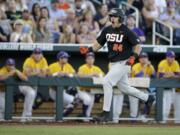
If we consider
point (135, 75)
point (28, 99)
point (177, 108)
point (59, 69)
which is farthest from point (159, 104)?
point (28, 99)

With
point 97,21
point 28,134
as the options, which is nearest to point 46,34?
point 97,21

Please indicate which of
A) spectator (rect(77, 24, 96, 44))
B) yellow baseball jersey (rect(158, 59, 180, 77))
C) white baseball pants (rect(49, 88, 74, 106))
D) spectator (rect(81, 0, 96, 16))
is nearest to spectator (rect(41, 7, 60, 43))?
spectator (rect(77, 24, 96, 44))

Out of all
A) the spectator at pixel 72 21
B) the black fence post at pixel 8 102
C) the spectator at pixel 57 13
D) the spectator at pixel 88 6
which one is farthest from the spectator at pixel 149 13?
the black fence post at pixel 8 102

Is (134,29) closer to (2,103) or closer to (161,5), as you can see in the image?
(161,5)

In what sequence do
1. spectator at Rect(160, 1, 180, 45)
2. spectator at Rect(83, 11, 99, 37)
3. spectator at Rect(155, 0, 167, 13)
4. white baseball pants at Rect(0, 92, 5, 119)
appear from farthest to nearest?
spectator at Rect(155, 0, 167, 13)
spectator at Rect(160, 1, 180, 45)
spectator at Rect(83, 11, 99, 37)
white baseball pants at Rect(0, 92, 5, 119)

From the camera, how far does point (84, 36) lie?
14.1m

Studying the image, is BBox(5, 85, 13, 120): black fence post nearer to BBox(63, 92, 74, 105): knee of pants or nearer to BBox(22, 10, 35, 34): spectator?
BBox(63, 92, 74, 105): knee of pants

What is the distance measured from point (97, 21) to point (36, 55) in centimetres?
Answer: 231

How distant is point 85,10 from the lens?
14.7m

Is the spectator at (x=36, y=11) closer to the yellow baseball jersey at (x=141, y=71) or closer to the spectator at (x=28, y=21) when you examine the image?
the spectator at (x=28, y=21)

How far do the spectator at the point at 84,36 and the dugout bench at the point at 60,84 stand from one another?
1.38m

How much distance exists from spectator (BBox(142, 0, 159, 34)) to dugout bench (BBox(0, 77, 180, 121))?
7.99 feet

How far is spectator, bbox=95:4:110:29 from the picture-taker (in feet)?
48.3

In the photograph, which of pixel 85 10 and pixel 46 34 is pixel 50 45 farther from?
pixel 85 10
